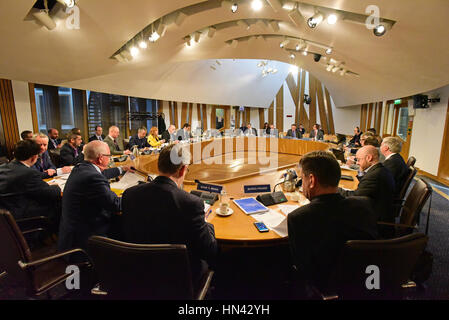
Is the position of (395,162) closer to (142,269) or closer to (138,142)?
(142,269)

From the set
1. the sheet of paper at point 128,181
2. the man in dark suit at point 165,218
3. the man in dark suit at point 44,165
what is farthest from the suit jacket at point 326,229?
the man in dark suit at point 44,165

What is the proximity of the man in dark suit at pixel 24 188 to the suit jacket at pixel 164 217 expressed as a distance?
1.41 m

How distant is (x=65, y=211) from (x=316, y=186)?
5.85ft

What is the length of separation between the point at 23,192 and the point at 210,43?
16.0 ft

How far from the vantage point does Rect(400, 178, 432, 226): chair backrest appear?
198cm

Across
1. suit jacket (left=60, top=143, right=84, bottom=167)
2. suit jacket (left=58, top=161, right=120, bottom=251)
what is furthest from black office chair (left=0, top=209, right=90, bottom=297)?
suit jacket (left=60, top=143, right=84, bottom=167)

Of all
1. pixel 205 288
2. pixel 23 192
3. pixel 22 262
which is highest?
pixel 23 192

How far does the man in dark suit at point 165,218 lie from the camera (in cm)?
126

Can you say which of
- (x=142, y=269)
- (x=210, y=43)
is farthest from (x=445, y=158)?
(x=142, y=269)

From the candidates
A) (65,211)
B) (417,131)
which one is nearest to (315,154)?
(65,211)

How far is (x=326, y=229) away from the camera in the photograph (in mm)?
1249

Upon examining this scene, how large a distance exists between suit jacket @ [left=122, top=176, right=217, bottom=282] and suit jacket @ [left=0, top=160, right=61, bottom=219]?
55.6 inches

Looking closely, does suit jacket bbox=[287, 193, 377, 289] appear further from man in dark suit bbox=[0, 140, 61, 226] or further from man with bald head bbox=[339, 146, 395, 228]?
man in dark suit bbox=[0, 140, 61, 226]
